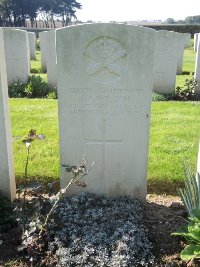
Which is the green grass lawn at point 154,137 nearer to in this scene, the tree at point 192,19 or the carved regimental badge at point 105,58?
the carved regimental badge at point 105,58

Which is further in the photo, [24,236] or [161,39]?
[161,39]

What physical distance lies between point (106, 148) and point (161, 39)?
713cm

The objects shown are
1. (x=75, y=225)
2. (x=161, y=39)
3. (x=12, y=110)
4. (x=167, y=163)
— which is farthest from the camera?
(x=161, y=39)

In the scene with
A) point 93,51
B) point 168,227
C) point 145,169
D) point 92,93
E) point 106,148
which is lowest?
point 168,227

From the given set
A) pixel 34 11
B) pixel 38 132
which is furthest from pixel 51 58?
pixel 34 11

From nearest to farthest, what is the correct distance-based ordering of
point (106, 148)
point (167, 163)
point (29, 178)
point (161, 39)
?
point (106, 148) → point (29, 178) → point (167, 163) → point (161, 39)

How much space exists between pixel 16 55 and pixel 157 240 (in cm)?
881

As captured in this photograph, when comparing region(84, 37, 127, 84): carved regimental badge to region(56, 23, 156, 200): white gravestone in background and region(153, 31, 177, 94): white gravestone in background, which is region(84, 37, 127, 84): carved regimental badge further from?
region(153, 31, 177, 94): white gravestone in background

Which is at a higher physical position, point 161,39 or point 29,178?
point 161,39

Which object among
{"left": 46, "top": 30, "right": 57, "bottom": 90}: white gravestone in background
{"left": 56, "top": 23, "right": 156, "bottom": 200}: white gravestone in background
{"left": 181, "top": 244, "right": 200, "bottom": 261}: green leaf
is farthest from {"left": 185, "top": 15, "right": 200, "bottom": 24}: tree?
{"left": 181, "top": 244, "right": 200, "bottom": 261}: green leaf

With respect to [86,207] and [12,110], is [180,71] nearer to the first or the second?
[12,110]

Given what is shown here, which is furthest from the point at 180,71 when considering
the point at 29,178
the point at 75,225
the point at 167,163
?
the point at 75,225

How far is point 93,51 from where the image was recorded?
3496 mm

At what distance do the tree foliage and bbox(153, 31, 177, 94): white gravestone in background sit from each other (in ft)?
168
